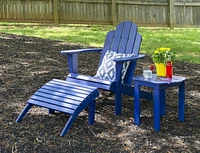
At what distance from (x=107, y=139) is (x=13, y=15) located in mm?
9624

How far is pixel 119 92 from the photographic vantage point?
411 centimetres

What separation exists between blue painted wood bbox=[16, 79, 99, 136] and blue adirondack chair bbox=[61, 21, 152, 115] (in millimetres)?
389

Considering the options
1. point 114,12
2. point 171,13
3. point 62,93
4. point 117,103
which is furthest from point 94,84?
point 171,13

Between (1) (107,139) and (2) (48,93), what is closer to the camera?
(1) (107,139)

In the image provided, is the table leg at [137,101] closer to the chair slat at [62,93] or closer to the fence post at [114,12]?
the chair slat at [62,93]

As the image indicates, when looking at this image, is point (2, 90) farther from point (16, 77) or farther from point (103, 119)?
point (103, 119)

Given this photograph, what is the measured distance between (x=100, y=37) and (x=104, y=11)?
2.91 m

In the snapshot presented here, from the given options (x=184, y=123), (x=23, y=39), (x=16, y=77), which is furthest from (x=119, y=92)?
(x=23, y=39)

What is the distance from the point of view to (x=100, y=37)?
32.9 feet

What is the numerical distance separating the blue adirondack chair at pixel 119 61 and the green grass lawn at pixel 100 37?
2812 mm

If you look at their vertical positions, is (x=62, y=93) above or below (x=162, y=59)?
below

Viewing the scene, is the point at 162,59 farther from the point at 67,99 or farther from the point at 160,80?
the point at 67,99

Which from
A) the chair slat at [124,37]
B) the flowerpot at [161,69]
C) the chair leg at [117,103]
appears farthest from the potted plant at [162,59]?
the chair slat at [124,37]

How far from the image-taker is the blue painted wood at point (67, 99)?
3508mm
